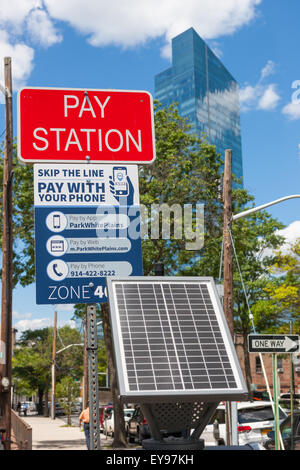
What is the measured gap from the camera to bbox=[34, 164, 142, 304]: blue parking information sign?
513 cm

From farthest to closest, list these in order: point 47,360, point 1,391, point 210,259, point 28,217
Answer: point 47,360 → point 210,259 → point 28,217 → point 1,391

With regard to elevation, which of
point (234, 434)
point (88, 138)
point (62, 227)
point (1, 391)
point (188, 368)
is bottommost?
point (234, 434)

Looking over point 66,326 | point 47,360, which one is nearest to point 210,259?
point 47,360

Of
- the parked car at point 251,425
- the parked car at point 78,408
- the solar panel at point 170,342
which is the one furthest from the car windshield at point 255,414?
the parked car at point 78,408

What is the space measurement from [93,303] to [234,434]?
9.02m

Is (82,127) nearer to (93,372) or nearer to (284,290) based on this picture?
(93,372)

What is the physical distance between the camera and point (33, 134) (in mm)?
5363

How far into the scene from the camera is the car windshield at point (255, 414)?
55.9ft

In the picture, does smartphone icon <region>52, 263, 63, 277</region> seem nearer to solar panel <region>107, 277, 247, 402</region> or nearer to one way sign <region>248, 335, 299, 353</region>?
solar panel <region>107, 277, 247, 402</region>

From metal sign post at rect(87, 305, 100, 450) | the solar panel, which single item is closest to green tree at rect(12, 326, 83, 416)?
metal sign post at rect(87, 305, 100, 450)

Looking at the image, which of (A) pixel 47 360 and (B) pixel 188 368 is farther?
(A) pixel 47 360

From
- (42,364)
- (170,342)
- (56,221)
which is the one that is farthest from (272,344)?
(42,364)

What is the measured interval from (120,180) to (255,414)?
44.4ft
